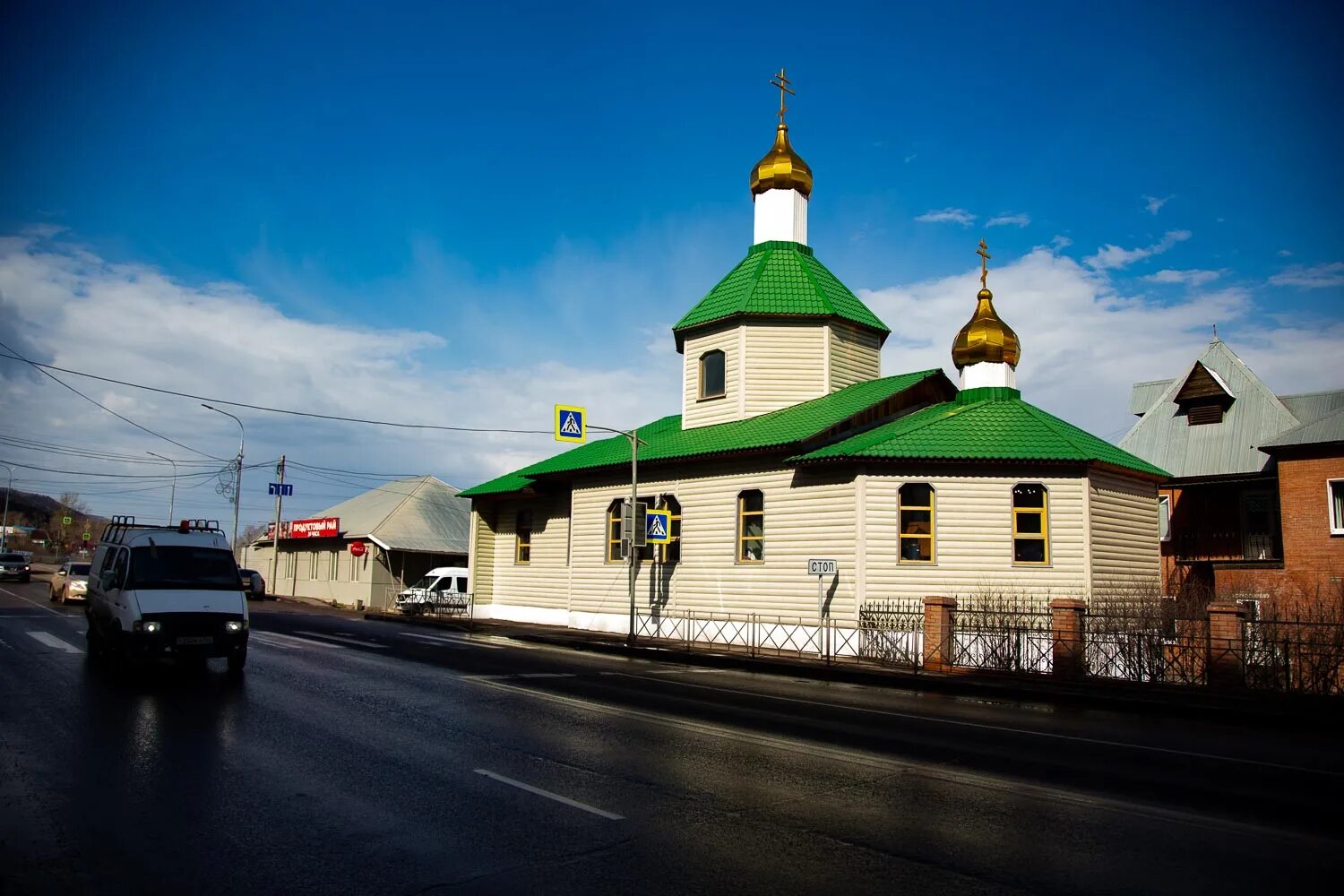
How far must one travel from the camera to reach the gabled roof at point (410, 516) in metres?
45.1

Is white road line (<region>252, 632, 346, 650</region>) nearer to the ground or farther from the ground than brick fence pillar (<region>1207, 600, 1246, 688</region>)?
nearer to the ground

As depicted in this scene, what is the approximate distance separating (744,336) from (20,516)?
177544mm

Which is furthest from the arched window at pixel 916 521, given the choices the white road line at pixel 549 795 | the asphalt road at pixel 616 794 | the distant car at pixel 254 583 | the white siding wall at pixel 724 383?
the distant car at pixel 254 583

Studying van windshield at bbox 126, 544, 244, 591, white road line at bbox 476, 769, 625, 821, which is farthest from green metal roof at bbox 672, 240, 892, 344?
white road line at bbox 476, 769, 625, 821

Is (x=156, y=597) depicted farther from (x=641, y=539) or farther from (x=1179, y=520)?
(x=1179, y=520)

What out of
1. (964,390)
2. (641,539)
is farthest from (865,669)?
(964,390)

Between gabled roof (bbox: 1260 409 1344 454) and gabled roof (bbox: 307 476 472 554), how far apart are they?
3174cm

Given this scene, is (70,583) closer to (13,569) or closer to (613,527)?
(613,527)

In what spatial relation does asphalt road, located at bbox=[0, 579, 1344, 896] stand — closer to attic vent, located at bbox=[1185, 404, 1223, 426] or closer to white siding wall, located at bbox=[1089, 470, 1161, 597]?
white siding wall, located at bbox=[1089, 470, 1161, 597]

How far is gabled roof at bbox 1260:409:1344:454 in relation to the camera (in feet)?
92.9

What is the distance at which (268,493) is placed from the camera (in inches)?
1784

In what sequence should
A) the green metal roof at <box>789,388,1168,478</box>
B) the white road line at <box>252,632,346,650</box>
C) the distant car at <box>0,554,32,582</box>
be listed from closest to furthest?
the white road line at <box>252,632,346,650</box>, the green metal roof at <box>789,388,1168,478</box>, the distant car at <box>0,554,32,582</box>

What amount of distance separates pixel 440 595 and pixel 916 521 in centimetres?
2004

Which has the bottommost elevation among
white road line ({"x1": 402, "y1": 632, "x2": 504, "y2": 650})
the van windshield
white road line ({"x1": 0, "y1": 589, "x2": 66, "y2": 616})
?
white road line ({"x1": 402, "y1": 632, "x2": 504, "y2": 650})
